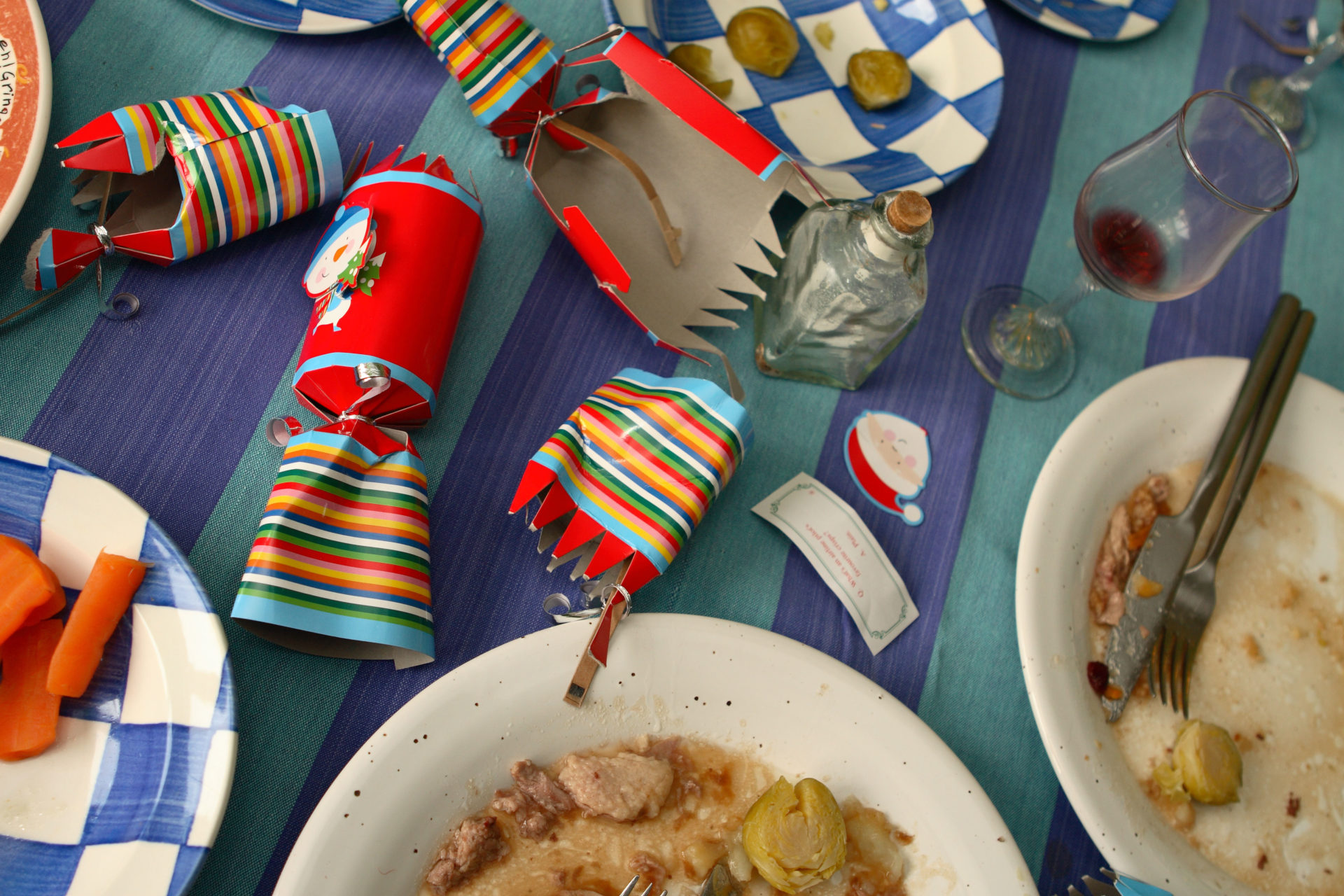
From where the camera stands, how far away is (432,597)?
28.5 inches

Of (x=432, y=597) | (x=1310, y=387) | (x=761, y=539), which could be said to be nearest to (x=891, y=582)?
(x=761, y=539)

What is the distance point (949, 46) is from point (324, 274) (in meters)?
0.83

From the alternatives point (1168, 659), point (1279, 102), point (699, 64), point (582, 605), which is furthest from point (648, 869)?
point (1279, 102)

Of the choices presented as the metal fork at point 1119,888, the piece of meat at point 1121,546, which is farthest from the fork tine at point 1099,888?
the piece of meat at point 1121,546

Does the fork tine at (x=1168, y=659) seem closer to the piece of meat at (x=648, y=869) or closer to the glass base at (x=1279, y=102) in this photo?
the piece of meat at (x=648, y=869)

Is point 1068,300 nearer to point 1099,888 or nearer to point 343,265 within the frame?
point 1099,888

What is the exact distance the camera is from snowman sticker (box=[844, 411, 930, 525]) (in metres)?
0.87

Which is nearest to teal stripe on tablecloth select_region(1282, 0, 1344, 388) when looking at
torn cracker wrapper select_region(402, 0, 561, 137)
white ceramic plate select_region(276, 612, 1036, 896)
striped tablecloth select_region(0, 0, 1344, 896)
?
striped tablecloth select_region(0, 0, 1344, 896)

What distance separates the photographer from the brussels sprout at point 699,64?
0.94m

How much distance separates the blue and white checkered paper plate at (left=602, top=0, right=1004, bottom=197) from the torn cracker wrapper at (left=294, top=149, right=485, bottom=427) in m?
0.38

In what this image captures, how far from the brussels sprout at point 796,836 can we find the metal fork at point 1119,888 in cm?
24

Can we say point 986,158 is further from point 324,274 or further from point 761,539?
point 324,274

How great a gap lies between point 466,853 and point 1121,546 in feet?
2.32

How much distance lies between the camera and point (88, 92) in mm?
824
